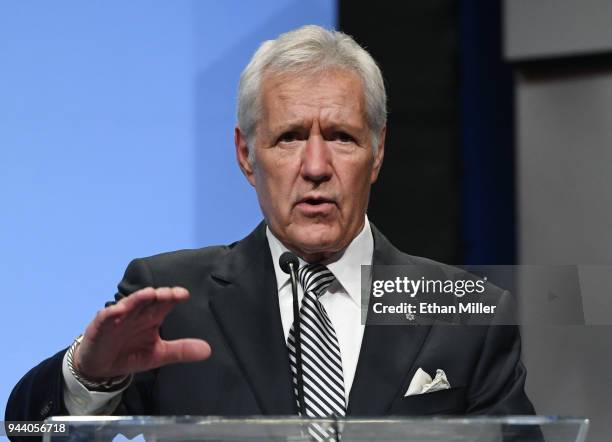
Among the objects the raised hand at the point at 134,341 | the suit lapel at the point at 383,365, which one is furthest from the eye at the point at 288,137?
the raised hand at the point at 134,341

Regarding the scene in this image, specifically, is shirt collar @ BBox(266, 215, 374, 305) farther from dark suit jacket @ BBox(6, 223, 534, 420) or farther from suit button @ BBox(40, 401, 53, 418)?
suit button @ BBox(40, 401, 53, 418)

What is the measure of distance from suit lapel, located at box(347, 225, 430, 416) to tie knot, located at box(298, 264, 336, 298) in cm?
11

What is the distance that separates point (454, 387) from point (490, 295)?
0.25 m

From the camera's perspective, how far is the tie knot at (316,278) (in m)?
1.80

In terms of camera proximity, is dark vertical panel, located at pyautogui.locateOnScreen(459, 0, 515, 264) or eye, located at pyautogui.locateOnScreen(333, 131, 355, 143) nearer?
eye, located at pyautogui.locateOnScreen(333, 131, 355, 143)

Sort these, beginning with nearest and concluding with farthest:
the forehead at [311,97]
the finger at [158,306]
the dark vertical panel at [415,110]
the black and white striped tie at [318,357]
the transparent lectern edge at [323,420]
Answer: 1. the transparent lectern edge at [323,420]
2. the finger at [158,306]
3. the black and white striped tie at [318,357]
4. the forehead at [311,97]
5. the dark vertical panel at [415,110]

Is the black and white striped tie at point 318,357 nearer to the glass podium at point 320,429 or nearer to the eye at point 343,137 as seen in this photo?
the eye at point 343,137

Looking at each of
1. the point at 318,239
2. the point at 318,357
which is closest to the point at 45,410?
the point at 318,357

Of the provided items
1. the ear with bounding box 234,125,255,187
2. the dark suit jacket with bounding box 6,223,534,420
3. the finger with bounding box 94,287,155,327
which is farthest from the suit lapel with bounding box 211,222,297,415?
the finger with bounding box 94,287,155,327

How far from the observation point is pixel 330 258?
1.89 metres

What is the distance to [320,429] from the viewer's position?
3.73 feet

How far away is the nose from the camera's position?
183 cm

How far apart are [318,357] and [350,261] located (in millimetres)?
264

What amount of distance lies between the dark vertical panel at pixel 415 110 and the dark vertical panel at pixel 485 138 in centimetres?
4
